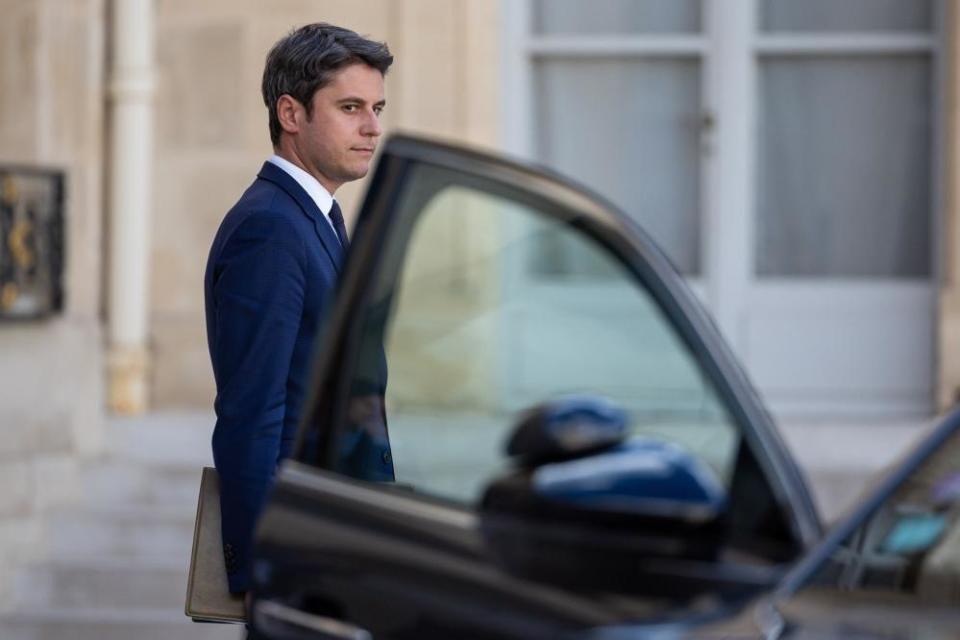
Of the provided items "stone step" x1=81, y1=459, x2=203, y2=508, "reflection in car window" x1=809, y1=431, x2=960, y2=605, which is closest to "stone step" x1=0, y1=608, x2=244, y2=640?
"stone step" x1=81, y1=459, x2=203, y2=508

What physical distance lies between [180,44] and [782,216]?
2574 mm

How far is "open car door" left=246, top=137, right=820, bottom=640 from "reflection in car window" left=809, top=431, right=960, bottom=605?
302 mm

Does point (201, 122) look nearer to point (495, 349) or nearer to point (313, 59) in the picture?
point (313, 59)

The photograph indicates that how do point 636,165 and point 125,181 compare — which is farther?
point 636,165

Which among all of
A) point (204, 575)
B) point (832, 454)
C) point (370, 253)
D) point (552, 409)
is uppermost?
point (370, 253)

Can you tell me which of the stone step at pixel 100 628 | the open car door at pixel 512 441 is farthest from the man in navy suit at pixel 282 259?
the stone step at pixel 100 628

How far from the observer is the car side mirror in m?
2.79

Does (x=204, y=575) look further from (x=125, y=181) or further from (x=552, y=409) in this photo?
(x=125, y=181)

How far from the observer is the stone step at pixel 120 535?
8.23m

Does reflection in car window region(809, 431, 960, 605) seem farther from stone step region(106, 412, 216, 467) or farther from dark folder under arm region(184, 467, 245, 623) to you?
stone step region(106, 412, 216, 467)

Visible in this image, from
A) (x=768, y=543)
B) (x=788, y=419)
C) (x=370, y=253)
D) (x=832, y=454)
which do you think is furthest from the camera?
(x=788, y=419)

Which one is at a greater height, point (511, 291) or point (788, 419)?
point (511, 291)

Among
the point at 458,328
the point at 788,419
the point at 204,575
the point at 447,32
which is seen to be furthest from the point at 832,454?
the point at 458,328

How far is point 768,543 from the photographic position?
2805 mm
